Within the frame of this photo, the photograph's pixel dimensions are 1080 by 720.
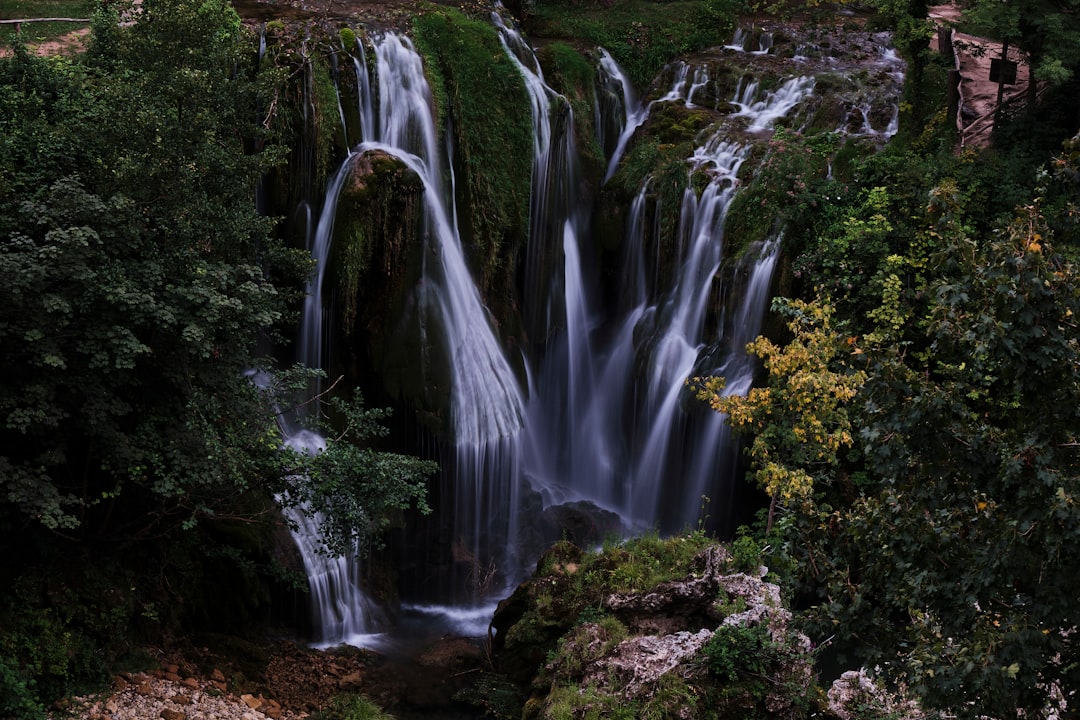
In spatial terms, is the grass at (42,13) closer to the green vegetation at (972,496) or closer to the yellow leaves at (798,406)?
the yellow leaves at (798,406)

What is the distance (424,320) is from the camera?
16.5 m

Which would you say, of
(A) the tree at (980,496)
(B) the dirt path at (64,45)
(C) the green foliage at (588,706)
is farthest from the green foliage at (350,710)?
(B) the dirt path at (64,45)

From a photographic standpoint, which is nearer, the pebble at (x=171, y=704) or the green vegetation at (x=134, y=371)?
→ the green vegetation at (x=134, y=371)

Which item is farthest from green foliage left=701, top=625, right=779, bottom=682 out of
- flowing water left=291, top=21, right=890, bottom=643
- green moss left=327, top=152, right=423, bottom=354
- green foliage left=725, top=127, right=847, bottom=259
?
green foliage left=725, top=127, right=847, bottom=259

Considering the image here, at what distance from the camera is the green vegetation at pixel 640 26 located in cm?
2344

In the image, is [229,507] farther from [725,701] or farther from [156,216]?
[725,701]

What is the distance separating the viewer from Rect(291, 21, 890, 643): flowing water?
1617 cm

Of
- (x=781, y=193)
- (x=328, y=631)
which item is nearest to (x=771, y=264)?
(x=781, y=193)

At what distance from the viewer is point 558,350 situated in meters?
19.6

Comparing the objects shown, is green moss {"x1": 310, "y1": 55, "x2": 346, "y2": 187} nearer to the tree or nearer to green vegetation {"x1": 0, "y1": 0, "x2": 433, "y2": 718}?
green vegetation {"x1": 0, "y1": 0, "x2": 433, "y2": 718}

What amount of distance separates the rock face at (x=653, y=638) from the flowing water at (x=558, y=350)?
2892mm

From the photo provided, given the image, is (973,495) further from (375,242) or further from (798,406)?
(375,242)

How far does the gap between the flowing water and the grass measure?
6059mm

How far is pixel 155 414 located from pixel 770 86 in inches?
677
